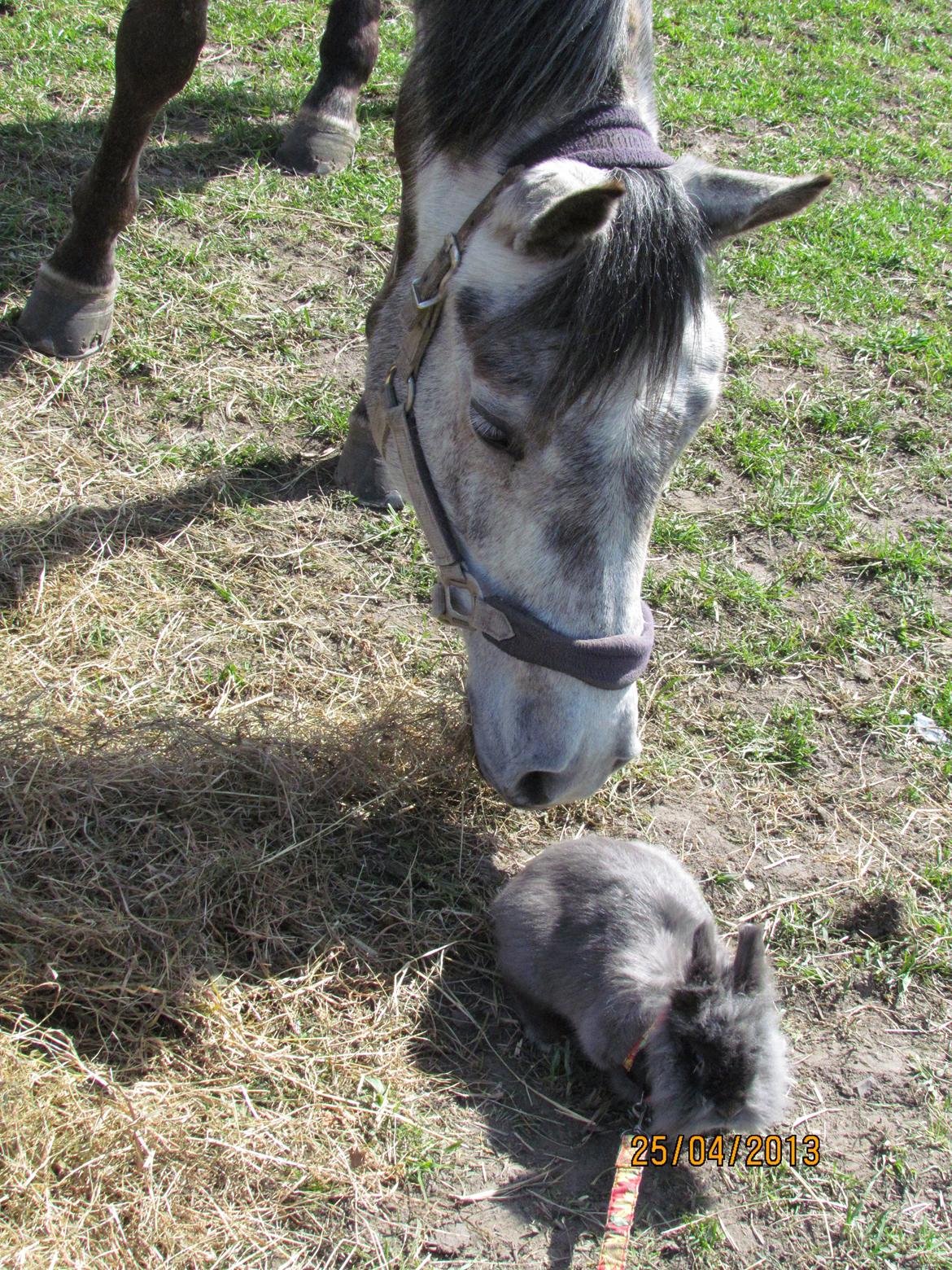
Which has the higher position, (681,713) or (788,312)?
(788,312)

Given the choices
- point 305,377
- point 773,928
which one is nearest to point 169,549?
point 305,377

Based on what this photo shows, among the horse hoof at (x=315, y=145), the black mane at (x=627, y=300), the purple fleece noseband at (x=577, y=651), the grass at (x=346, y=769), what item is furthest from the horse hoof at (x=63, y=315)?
the purple fleece noseband at (x=577, y=651)

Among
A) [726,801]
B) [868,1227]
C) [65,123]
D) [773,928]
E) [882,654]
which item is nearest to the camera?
[868,1227]

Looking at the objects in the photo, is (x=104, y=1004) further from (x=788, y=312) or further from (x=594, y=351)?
(x=788, y=312)

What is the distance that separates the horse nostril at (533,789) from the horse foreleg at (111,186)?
2.71m

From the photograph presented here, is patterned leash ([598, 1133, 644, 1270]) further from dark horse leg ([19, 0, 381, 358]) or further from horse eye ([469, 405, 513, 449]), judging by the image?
dark horse leg ([19, 0, 381, 358])

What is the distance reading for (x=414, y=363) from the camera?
2363 millimetres

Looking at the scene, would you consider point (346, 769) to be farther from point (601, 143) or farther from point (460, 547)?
point (601, 143)

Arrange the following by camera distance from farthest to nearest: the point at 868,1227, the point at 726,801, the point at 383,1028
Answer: the point at 726,801, the point at 383,1028, the point at 868,1227

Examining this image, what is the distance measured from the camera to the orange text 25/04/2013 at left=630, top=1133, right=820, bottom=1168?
2178 mm

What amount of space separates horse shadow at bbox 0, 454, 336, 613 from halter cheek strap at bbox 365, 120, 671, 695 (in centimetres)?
122

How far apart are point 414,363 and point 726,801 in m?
1.62

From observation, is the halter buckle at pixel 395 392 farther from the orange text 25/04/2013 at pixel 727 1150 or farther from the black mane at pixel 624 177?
the orange text 25/04/2013 at pixel 727 1150

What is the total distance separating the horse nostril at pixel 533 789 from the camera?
2184 millimetres
